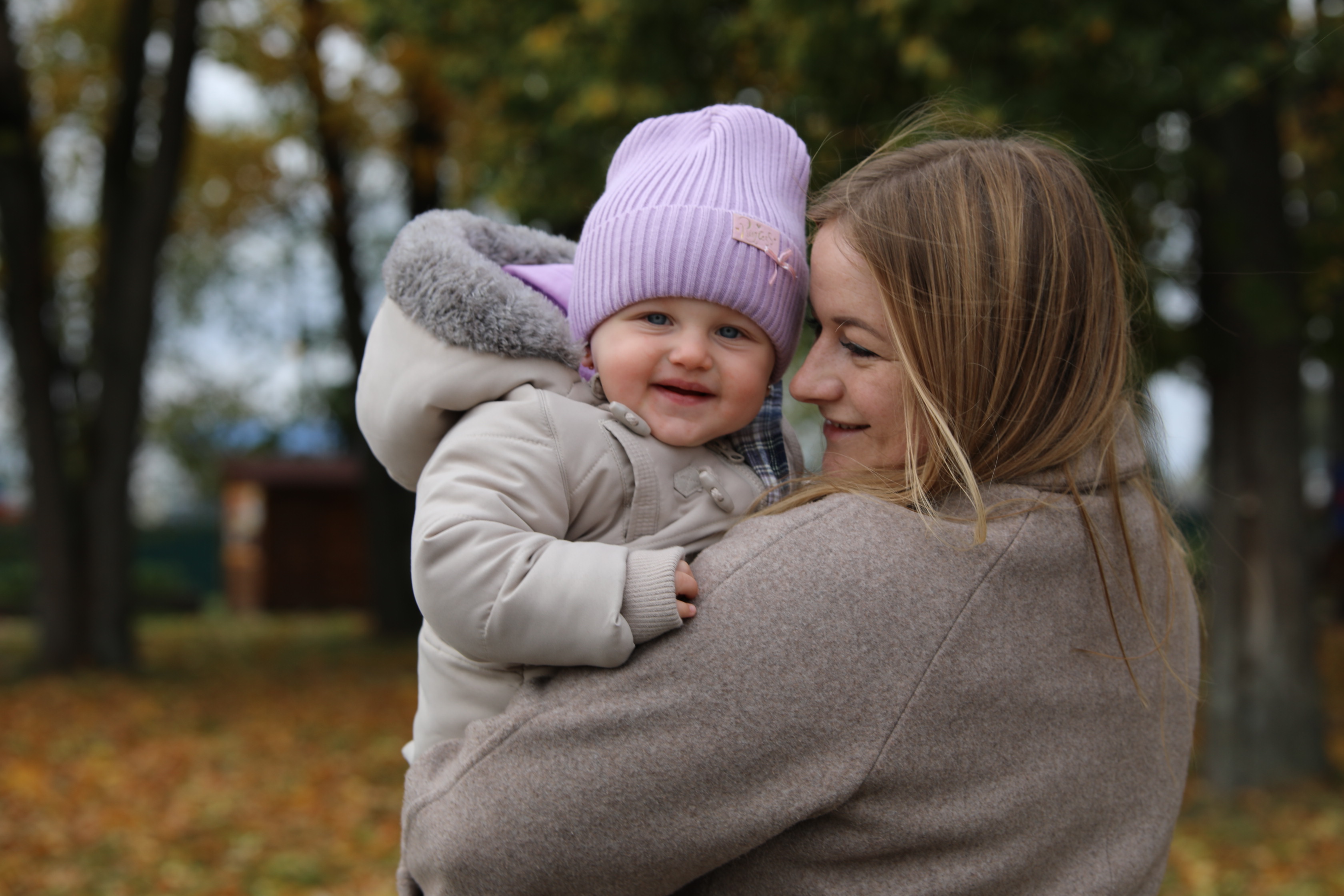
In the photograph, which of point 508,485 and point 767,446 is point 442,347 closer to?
point 508,485

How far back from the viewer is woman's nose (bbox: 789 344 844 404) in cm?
170

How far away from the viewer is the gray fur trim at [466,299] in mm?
1694

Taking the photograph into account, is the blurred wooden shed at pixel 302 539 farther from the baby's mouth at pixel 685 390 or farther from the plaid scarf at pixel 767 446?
the baby's mouth at pixel 685 390

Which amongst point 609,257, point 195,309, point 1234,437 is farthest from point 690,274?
point 195,309

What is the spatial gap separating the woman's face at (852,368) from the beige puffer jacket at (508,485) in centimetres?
18

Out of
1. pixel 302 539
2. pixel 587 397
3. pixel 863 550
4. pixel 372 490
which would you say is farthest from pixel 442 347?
pixel 302 539

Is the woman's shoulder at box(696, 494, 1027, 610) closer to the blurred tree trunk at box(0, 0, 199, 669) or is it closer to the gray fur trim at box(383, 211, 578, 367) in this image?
the gray fur trim at box(383, 211, 578, 367)

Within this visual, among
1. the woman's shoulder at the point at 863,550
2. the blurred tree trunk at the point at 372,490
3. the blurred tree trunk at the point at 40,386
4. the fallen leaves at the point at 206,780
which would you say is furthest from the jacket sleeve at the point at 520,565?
the blurred tree trunk at the point at 372,490

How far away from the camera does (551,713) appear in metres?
1.47

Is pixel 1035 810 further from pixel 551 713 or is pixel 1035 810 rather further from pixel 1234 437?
pixel 1234 437

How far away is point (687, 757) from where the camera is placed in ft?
4.67

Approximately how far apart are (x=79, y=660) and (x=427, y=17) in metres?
6.38

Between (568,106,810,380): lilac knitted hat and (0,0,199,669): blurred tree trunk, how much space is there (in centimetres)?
949

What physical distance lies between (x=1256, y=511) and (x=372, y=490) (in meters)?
9.09
